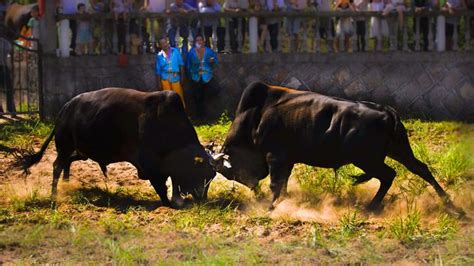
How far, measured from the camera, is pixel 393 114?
404 inches

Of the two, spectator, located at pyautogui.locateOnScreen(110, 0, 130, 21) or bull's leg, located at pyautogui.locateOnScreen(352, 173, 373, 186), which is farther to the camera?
spectator, located at pyautogui.locateOnScreen(110, 0, 130, 21)

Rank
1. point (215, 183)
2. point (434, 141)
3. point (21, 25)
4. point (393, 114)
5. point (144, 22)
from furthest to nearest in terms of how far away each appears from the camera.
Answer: point (21, 25)
point (144, 22)
point (434, 141)
point (215, 183)
point (393, 114)

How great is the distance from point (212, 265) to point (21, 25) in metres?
12.7

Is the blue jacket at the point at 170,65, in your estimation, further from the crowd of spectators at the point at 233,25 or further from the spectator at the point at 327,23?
the spectator at the point at 327,23

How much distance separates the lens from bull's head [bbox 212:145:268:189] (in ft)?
36.3

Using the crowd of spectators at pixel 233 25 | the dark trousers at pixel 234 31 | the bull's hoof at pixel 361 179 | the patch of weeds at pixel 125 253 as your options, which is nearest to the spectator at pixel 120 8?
the crowd of spectators at pixel 233 25

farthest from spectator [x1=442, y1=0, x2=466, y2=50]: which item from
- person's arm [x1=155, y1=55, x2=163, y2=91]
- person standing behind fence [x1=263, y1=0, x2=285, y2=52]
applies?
person's arm [x1=155, y1=55, x2=163, y2=91]

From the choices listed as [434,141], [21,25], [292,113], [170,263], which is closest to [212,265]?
[170,263]

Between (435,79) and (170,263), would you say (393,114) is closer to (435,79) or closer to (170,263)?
(170,263)

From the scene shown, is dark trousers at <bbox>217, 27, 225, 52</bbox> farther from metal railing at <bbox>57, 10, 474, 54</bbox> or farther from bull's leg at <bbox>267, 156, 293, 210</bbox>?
bull's leg at <bbox>267, 156, 293, 210</bbox>

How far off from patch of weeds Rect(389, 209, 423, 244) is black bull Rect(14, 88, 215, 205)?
232 centimetres

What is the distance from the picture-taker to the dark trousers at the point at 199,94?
51.6 ft

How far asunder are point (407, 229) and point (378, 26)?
7369 mm

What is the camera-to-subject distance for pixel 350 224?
369 inches
